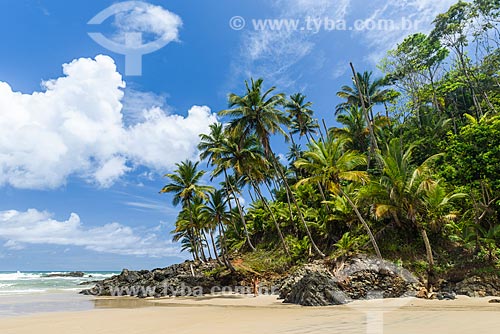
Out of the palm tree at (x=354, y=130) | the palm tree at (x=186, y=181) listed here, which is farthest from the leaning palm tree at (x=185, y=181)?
the palm tree at (x=354, y=130)

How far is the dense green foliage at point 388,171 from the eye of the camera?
1642 cm

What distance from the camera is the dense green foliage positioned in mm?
16422

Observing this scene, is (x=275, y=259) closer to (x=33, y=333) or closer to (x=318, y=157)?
(x=318, y=157)

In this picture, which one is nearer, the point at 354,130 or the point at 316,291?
the point at 316,291

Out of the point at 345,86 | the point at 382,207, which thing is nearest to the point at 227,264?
the point at 382,207

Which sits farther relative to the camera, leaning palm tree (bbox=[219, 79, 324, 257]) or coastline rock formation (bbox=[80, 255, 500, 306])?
leaning palm tree (bbox=[219, 79, 324, 257])

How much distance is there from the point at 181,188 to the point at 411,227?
61.7 feet

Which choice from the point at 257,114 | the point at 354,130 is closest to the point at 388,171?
the point at 257,114

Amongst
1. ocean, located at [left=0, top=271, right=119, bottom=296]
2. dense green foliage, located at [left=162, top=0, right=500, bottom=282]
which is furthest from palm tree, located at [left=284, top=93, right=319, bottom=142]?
ocean, located at [left=0, top=271, right=119, bottom=296]

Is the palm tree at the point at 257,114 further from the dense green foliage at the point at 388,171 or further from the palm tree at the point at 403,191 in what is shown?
the palm tree at the point at 403,191

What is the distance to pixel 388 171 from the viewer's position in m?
17.1

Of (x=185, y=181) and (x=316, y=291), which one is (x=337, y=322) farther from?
(x=185, y=181)

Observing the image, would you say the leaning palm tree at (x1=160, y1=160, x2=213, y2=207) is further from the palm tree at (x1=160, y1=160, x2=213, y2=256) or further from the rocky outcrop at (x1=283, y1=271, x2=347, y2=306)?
the rocky outcrop at (x1=283, y1=271, x2=347, y2=306)

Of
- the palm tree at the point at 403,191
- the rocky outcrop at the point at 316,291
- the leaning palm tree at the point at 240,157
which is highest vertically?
the leaning palm tree at the point at 240,157
